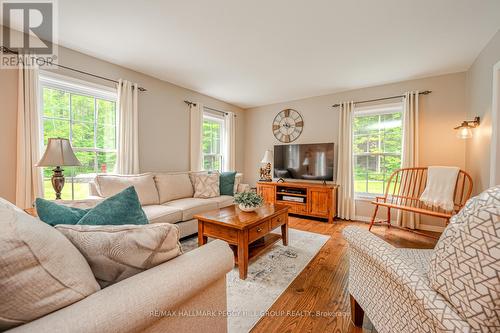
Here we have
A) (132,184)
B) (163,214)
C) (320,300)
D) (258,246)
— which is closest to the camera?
(320,300)

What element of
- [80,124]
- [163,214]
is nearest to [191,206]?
[163,214]

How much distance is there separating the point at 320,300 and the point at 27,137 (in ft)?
10.8

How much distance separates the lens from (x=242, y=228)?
6.31ft

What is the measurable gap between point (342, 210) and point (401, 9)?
3.10 m

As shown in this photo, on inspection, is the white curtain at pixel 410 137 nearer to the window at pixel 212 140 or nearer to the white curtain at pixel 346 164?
the white curtain at pixel 346 164

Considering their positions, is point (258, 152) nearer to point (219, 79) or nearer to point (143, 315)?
point (219, 79)

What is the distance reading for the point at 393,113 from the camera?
3.69 m

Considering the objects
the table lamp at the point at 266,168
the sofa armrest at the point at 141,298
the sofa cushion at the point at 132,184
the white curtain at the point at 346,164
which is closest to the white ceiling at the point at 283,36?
the white curtain at the point at 346,164

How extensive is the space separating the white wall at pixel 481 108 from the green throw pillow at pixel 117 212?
3275mm

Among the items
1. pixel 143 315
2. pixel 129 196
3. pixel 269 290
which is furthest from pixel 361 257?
pixel 129 196

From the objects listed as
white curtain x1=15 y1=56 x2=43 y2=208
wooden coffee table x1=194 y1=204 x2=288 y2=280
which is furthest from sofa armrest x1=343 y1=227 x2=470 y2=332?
white curtain x1=15 y1=56 x2=43 y2=208

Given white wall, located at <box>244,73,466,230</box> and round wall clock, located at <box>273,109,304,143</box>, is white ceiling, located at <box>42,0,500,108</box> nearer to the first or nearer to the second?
white wall, located at <box>244,73,466,230</box>

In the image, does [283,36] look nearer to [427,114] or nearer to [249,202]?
[249,202]

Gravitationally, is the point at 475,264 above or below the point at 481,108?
below
